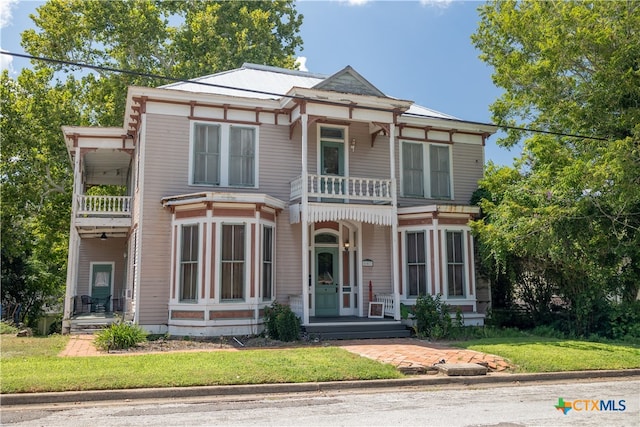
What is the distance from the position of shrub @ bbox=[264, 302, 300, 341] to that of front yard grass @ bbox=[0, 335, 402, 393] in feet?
6.24

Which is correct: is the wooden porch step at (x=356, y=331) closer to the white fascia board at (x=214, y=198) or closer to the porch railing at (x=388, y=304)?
the porch railing at (x=388, y=304)

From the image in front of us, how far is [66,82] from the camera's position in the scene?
28.3 metres

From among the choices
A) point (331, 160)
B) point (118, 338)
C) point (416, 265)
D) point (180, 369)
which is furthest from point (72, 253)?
point (416, 265)

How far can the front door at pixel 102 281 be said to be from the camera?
71.4 ft

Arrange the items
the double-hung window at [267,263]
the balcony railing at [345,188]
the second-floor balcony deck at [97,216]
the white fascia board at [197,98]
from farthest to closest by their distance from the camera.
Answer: the second-floor balcony deck at [97,216] → the balcony railing at [345,188] → the white fascia board at [197,98] → the double-hung window at [267,263]

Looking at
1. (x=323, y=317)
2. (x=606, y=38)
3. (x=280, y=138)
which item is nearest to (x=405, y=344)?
(x=323, y=317)

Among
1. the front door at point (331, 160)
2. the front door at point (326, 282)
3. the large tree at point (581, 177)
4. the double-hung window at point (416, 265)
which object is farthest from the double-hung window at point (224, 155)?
the large tree at point (581, 177)

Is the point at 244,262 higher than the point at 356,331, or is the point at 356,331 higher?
the point at 244,262

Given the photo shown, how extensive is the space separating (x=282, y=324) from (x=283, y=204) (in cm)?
380

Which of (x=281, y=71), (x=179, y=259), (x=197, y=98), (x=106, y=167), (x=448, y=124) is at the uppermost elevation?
(x=281, y=71)

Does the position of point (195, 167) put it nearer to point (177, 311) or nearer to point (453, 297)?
point (177, 311)

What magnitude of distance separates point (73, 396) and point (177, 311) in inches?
261

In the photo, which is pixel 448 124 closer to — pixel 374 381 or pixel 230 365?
pixel 374 381

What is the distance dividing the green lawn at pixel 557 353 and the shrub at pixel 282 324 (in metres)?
4.13
